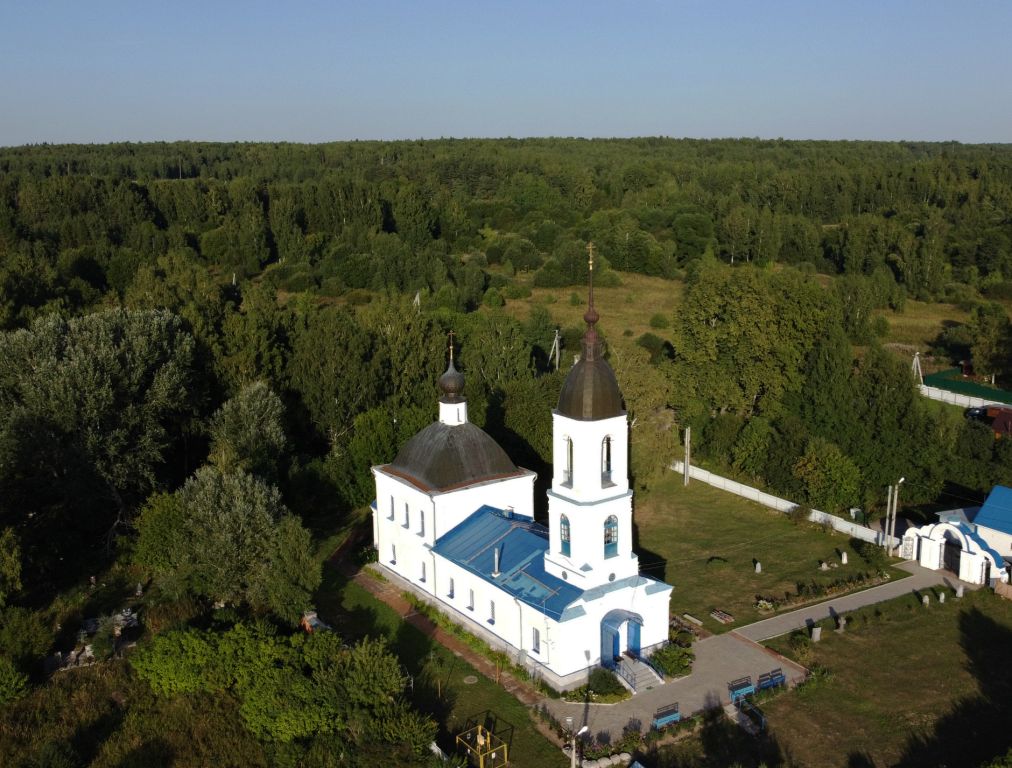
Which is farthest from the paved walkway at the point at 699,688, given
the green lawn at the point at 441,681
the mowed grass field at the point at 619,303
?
the mowed grass field at the point at 619,303

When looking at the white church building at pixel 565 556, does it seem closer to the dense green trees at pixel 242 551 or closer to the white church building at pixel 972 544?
the dense green trees at pixel 242 551

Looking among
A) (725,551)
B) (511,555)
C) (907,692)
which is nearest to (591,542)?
(511,555)

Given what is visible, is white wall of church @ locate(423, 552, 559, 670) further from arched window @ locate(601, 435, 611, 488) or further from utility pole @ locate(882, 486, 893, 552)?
utility pole @ locate(882, 486, 893, 552)

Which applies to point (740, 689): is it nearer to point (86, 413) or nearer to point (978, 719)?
point (978, 719)

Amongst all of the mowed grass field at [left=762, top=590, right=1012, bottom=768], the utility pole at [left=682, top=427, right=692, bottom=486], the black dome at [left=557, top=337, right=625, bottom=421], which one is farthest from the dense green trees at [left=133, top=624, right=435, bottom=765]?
the utility pole at [left=682, top=427, right=692, bottom=486]

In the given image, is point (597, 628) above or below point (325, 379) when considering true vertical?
below
